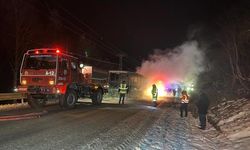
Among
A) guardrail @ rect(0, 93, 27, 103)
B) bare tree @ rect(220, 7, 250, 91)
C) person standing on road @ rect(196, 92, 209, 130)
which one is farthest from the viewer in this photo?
bare tree @ rect(220, 7, 250, 91)

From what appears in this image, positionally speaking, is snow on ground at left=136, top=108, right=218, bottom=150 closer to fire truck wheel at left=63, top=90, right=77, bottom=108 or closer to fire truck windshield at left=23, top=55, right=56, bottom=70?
fire truck wheel at left=63, top=90, right=77, bottom=108

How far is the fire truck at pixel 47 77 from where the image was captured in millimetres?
19281

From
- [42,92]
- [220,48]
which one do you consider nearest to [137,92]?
[220,48]

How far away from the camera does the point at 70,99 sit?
2036 centimetres

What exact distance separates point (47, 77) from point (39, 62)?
105 cm

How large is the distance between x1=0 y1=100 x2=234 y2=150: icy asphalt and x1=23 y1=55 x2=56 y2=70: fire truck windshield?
198 inches

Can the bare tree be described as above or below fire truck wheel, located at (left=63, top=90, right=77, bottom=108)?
above

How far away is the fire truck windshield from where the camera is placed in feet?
63.9

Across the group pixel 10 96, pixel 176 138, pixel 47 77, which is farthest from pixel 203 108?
pixel 10 96

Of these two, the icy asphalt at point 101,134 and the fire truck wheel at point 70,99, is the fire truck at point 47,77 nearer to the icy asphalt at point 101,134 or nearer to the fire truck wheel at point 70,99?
the fire truck wheel at point 70,99

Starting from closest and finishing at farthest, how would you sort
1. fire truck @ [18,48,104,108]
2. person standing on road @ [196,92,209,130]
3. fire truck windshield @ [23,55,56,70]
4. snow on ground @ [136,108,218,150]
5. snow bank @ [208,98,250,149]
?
1. snow on ground @ [136,108,218,150]
2. snow bank @ [208,98,250,149]
3. person standing on road @ [196,92,209,130]
4. fire truck @ [18,48,104,108]
5. fire truck windshield @ [23,55,56,70]

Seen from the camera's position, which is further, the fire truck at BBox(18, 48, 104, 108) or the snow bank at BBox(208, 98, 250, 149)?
the fire truck at BBox(18, 48, 104, 108)

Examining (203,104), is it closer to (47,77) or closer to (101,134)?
(101,134)

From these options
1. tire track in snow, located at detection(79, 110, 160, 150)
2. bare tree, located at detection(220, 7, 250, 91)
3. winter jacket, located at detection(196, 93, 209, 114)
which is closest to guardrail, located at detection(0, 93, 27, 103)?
tire track in snow, located at detection(79, 110, 160, 150)
